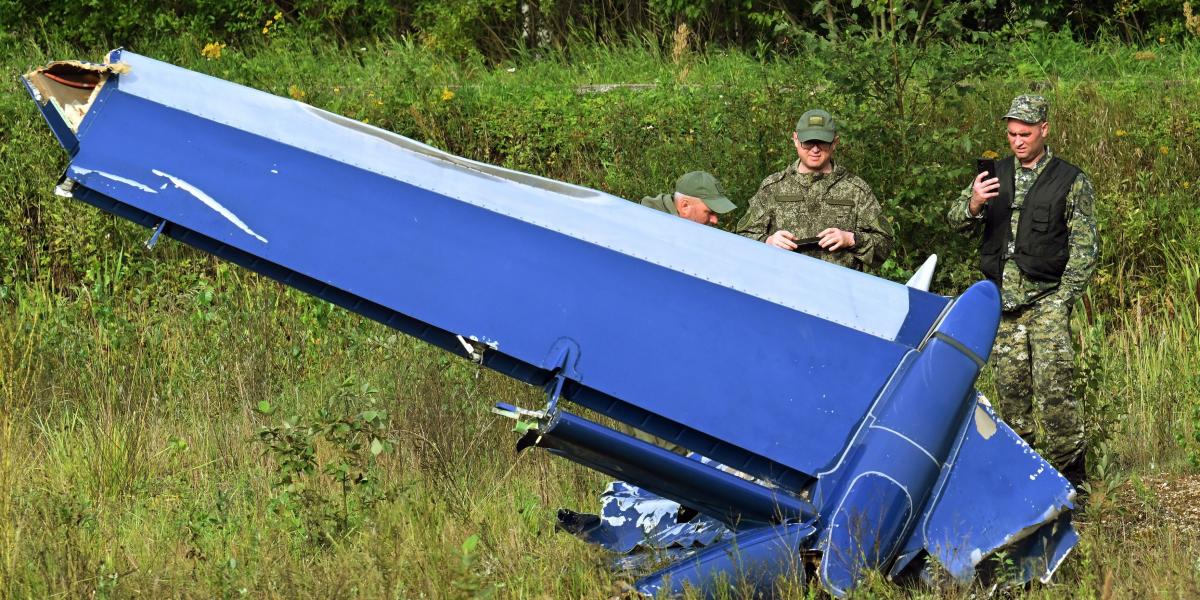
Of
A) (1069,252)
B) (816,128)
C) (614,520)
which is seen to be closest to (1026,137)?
(1069,252)

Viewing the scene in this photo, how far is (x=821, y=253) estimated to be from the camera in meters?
6.51

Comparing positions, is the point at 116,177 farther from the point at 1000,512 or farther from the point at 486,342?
the point at 1000,512

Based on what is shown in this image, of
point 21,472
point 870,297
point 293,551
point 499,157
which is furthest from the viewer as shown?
point 499,157

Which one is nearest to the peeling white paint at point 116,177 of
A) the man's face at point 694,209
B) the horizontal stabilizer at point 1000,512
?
the man's face at point 694,209

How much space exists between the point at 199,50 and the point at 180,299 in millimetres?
6720

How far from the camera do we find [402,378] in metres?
7.59

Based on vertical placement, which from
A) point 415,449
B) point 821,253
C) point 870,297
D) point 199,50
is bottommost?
point 199,50

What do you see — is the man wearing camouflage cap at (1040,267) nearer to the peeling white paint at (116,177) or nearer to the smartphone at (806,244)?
the smartphone at (806,244)

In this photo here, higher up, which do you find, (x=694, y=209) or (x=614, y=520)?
(x=694, y=209)

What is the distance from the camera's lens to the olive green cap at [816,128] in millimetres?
6605

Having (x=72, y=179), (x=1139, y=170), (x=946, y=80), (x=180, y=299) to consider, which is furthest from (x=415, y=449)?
(x=1139, y=170)

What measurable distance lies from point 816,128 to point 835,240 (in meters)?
0.61

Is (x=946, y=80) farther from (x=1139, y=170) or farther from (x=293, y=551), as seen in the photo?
(x=293, y=551)

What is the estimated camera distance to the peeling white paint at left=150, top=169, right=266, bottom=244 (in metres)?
4.94
